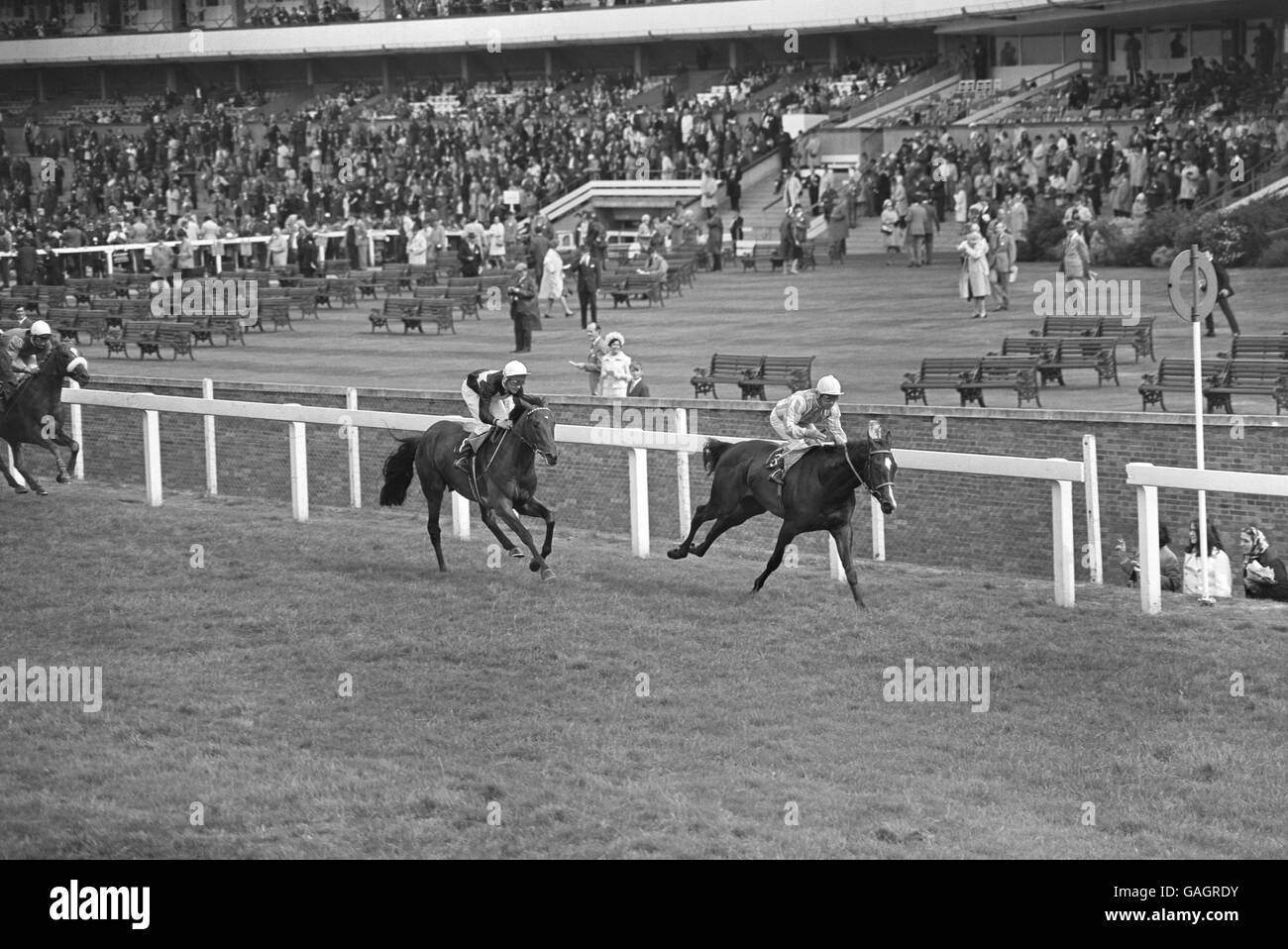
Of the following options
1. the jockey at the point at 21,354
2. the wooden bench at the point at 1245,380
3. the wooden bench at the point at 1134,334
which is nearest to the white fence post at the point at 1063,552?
the wooden bench at the point at 1245,380

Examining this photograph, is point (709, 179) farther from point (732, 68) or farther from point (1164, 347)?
point (1164, 347)

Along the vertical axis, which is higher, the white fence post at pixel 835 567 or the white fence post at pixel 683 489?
the white fence post at pixel 683 489

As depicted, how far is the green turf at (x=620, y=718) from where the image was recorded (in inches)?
337

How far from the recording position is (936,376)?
21859 mm

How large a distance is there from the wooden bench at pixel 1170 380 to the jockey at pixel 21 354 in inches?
440

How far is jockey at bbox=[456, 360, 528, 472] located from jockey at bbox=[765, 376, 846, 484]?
2.01 metres

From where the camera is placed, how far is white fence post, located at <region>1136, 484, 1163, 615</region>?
12.2m

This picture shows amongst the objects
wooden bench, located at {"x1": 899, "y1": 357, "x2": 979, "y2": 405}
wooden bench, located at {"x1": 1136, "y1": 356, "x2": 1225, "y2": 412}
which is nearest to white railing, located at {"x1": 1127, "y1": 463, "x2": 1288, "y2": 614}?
wooden bench, located at {"x1": 1136, "y1": 356, "x2": 1225, "y2": 412}

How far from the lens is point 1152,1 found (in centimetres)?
4312

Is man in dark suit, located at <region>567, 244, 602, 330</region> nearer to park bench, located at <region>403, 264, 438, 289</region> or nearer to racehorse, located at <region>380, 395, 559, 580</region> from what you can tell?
park bench, located at <region>403, 264, 438, 289</region>

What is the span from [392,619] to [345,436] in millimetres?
7876

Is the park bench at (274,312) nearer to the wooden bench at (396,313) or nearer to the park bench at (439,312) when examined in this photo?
the wooden bench at (396,313)

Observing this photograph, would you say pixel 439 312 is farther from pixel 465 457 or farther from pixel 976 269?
pixel 465 457
